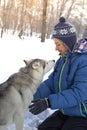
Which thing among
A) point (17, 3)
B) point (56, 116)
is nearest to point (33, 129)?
point (56, 116)

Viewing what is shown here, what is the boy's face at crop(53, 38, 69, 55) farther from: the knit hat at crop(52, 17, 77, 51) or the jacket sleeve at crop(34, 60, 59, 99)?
the jacket sleeve at crop(34, 60, 59, 99)

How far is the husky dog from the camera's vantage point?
175 inches

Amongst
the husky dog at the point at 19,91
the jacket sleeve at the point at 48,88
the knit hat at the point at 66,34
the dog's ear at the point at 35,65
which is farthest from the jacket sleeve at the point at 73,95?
the dog's ear at the point at 35,65

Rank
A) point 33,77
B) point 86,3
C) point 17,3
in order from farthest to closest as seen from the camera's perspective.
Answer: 1. point 86,3
2. point 17,3
3. point 33,77

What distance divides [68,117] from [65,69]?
1.78ft

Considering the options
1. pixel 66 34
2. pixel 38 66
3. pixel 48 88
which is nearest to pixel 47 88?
pixel 48 88

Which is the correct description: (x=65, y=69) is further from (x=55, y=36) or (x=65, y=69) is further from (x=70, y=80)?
(x=55, y=36)

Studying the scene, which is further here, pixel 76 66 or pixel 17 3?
pixel 17 3

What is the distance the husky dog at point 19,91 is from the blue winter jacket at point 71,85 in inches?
29.4

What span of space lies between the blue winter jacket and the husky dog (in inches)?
29.4

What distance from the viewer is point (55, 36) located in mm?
3838

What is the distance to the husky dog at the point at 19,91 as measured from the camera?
14.6ft

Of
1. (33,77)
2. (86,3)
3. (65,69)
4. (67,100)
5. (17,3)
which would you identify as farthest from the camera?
(86,3)

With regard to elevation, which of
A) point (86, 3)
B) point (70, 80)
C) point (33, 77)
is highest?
point (70, 80)
